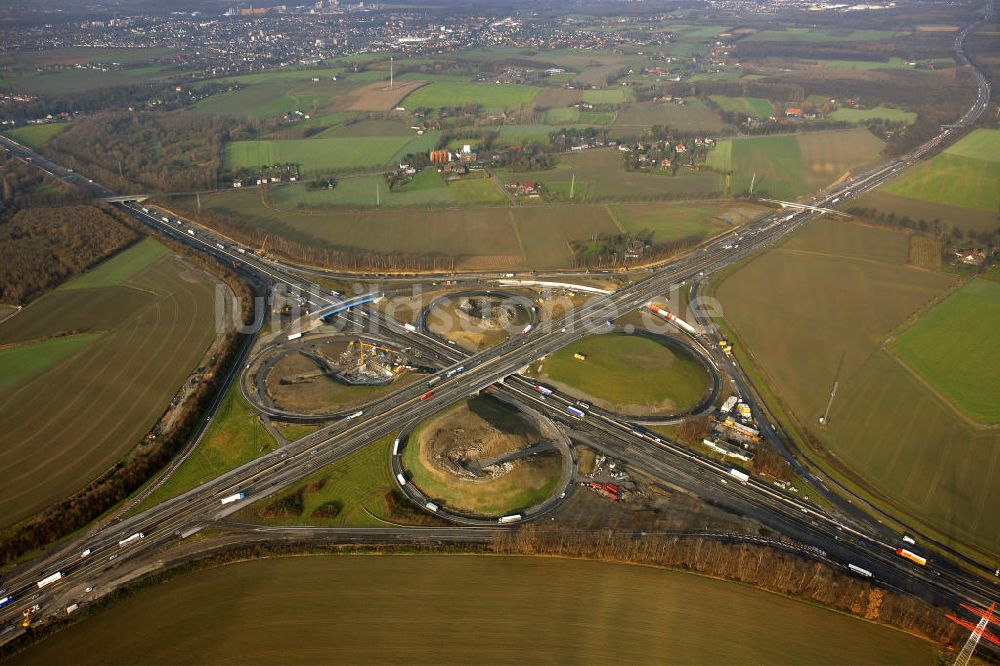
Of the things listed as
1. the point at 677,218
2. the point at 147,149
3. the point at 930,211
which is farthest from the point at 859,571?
the point at 147,149

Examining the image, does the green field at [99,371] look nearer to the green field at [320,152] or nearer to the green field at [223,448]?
the green field at [223,448]

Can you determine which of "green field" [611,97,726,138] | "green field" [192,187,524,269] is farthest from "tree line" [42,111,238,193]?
"green field" [611,97,726,138]

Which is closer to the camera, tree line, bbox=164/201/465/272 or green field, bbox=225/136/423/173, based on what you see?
tree line, bbox=164/201/465/272

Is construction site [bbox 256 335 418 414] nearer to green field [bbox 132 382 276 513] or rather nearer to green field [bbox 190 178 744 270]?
green field [bbox 132 382 276 513]

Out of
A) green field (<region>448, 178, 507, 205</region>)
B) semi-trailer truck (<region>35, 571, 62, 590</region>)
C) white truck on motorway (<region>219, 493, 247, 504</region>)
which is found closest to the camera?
semi-trailer truck (<region>35, 571, 62, 590</region>)

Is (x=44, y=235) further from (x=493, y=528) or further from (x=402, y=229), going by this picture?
(x=493, y=528)

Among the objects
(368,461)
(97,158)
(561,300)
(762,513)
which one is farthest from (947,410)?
(97,158)
